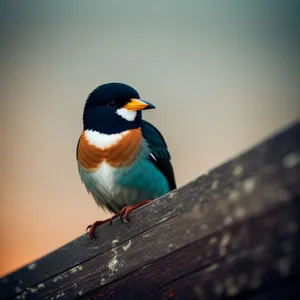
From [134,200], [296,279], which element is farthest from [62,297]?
[134,200]

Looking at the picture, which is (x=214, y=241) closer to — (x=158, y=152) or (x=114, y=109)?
(x=158, y=152)

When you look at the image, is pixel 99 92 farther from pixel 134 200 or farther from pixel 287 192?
pixel 287 192

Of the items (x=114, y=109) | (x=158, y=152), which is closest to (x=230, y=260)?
(x=158, y=152)

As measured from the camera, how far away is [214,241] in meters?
1.05

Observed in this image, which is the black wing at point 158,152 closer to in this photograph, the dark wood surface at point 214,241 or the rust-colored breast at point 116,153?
the rust-colored breast at point 116,153

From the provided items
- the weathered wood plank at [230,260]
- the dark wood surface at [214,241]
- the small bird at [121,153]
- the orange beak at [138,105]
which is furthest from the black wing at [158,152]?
the weathered wood plank at [230,260]

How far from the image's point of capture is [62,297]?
1532mm

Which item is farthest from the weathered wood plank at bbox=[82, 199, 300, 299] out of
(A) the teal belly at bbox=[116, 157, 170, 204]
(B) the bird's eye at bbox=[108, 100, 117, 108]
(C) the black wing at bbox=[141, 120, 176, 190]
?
(B) the bird's eye at bbox=[108, 100, 117, 108]

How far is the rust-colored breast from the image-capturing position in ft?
8.94

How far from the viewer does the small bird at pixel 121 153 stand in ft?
8.97

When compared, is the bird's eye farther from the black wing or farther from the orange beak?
the black wing

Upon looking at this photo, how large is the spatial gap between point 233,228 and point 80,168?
78.3 inches

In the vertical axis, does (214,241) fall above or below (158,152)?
below

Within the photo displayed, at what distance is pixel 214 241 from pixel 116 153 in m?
1.71
